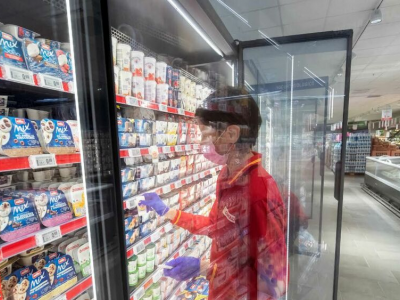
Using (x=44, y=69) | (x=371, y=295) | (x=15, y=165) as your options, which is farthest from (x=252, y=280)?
(x=371, y=295)

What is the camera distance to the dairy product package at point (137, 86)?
1.44 metres

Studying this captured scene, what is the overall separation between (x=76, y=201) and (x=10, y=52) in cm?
69

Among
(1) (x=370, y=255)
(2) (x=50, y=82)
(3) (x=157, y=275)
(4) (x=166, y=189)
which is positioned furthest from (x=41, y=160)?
(1) (x=370, y=255)

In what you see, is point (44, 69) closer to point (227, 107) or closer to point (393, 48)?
point (227, 107)

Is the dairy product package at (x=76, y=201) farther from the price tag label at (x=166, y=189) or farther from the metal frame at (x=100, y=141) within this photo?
the price tag label at (x=166, y=189)

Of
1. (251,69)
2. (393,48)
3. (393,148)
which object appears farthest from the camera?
(393,148)

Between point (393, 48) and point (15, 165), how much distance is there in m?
5.78

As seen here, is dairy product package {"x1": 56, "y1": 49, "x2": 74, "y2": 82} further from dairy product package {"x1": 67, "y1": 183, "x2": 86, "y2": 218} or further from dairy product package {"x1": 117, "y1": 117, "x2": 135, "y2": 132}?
dairy product package {"x1": 67, "y1": 183, "x2": 86, "y2": 218}

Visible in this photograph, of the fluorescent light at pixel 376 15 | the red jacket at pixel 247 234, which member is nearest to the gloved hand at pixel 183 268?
the red jacket at pixel 247 234

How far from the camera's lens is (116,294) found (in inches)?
38.1

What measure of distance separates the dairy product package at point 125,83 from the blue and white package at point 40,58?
35cm

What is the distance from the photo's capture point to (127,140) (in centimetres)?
137

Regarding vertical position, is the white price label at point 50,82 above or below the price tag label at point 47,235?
above

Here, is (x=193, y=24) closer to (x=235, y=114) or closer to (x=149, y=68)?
(x=149, y=68)
